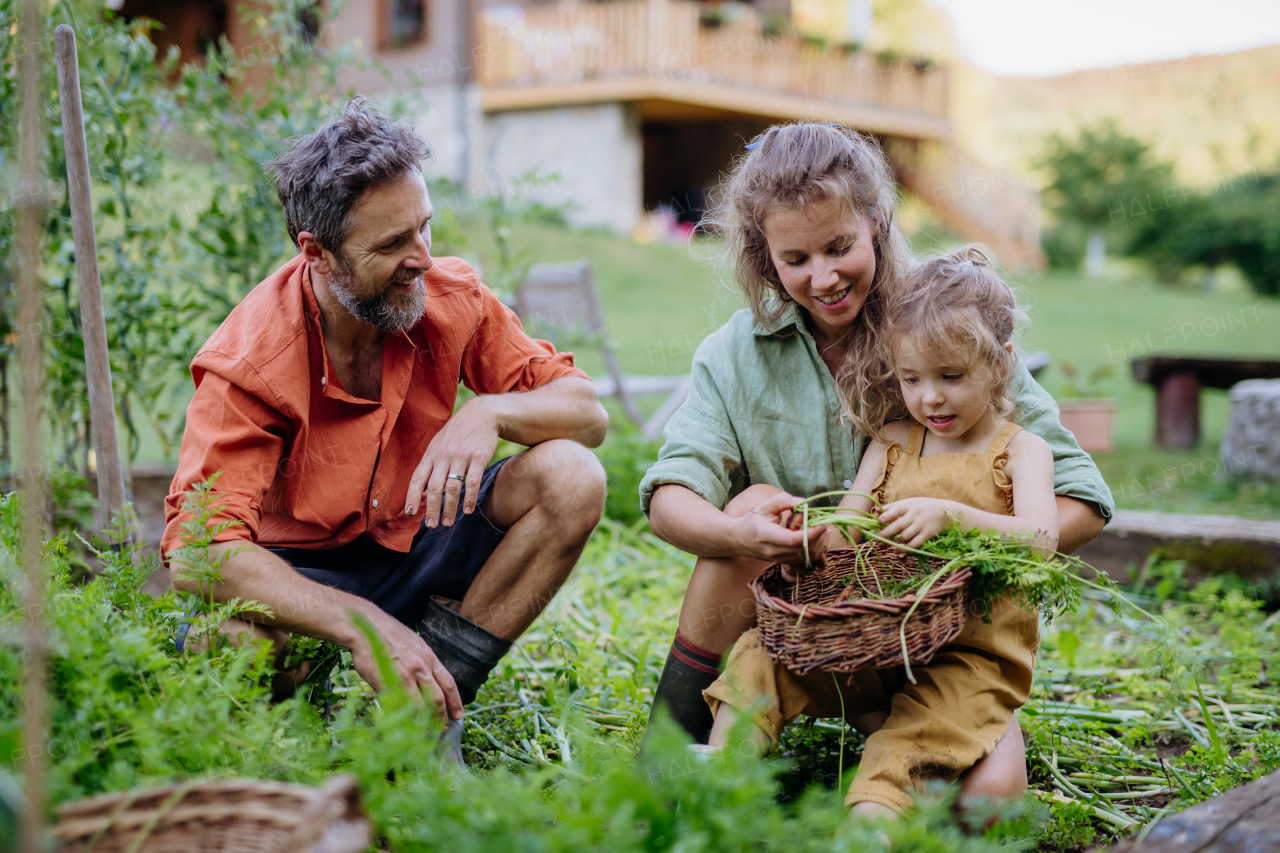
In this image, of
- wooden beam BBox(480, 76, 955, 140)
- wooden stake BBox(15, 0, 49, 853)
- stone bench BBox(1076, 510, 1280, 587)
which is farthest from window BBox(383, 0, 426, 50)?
wooden stake BBox(15, 0, 49, 853)

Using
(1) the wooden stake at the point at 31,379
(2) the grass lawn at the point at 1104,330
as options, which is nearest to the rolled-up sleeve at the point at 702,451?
(1) the wooden stake at the point at 31,379

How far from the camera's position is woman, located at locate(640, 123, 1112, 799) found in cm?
228

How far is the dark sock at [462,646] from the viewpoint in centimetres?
244

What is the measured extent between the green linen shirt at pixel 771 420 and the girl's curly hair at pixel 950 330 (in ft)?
0.30

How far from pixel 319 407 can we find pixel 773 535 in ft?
3.72

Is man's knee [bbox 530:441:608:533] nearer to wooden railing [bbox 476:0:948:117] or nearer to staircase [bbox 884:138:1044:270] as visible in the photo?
wooden railing [bbox 476:0:948:117]

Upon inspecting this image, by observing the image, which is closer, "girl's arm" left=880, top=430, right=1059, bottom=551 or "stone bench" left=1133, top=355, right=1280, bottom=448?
"girl's arm" left=880, top=430, right=1059, bottom=551

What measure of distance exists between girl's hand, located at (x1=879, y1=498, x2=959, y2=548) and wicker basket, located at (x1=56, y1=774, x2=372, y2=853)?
1193 millimetres

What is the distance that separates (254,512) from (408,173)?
85 centimetres

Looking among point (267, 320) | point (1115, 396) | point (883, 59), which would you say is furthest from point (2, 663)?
point (883, 59)

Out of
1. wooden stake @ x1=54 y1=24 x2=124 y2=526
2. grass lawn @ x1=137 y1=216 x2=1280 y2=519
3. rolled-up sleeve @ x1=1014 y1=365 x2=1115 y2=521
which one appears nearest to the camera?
Answer: rolled-up sleeve @ x1=1014 y1=365 x2=1115 y2=521

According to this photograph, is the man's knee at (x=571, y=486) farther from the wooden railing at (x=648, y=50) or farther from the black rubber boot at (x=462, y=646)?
the wooden railing at (x=648, y=50)

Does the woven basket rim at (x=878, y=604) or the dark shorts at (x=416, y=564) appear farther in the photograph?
the dark shorts at (x=416, y=564)

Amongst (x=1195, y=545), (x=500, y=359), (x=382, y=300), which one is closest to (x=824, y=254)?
(x=500, y=359)
